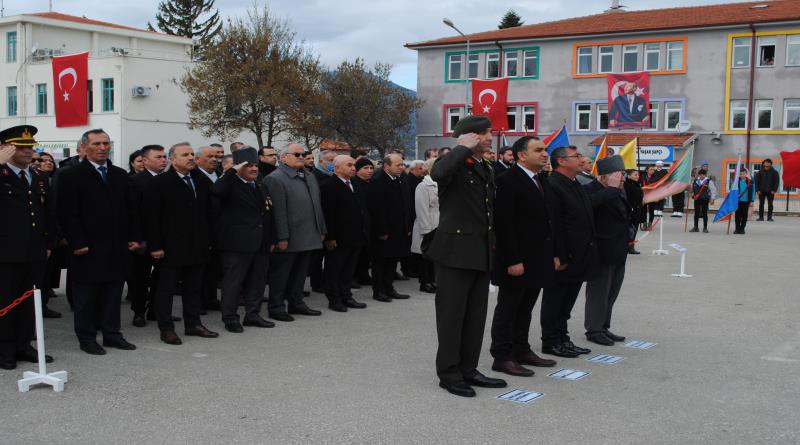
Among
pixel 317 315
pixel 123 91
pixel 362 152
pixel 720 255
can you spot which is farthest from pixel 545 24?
pixel 317 315

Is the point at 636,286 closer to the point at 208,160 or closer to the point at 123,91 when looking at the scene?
the point at 208,160

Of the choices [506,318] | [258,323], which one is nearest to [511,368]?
[506,318]

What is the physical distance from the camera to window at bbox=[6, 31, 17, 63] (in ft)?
172

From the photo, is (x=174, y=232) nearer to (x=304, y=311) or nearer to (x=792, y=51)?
(x=304, y=311)

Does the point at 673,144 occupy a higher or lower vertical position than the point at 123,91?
lower

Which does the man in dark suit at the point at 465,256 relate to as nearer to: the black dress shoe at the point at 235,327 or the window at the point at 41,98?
the black dress shoe at the point at 235,327

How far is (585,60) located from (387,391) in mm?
42018

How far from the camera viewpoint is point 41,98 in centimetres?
5131

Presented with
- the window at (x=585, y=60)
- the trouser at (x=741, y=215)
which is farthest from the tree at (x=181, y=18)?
the trouser at (x=741, y=215)

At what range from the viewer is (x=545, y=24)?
163ft

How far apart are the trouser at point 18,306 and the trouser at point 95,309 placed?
408 mm

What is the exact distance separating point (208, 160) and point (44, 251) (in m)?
2.41

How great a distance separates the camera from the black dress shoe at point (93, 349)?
7.26 metres

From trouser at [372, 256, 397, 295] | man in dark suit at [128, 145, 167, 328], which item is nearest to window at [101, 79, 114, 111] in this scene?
trouser at [372, 256, 397, 295]
